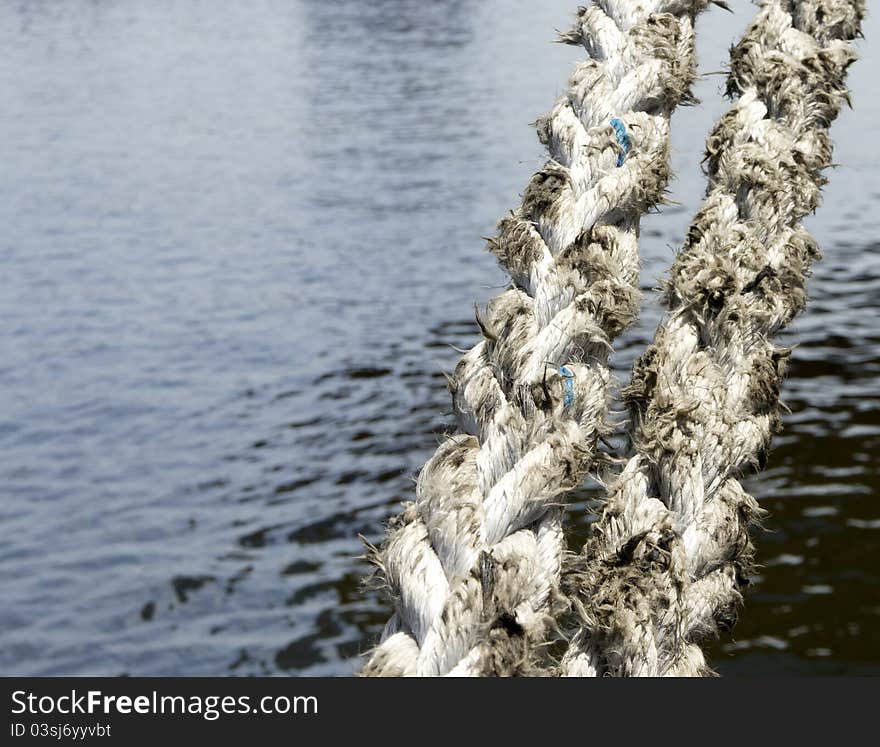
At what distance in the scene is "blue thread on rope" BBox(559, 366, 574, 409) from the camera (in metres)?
2.26

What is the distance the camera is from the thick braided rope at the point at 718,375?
232 centimetres

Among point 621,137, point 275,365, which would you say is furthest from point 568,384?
point 275,365

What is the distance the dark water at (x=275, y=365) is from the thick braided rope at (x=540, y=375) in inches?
11.1

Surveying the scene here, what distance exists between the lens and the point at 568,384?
2268mm

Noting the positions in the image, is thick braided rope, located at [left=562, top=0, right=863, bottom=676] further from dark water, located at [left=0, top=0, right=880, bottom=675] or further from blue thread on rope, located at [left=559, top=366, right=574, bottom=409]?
dark water, located at [left=0, top=0, right=880, bottom=675]

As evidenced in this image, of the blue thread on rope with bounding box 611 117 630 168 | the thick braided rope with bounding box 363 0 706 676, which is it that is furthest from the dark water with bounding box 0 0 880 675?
the blue thread on rope with bounding box 611 117 630 168

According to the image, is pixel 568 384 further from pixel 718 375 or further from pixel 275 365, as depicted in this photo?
pixel 275 365

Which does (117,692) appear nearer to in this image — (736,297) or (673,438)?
(673,438)

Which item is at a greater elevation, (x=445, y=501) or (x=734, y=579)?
(x=445, y=501)

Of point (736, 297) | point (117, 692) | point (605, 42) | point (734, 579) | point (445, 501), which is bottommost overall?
point (117, 692)

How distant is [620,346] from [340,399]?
4074 millimetres

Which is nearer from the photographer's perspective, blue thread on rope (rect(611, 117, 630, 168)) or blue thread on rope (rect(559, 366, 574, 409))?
blue thread on rope (rect(559, 366, 574, 409))

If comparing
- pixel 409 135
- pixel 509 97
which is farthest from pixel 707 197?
pixel 509 97

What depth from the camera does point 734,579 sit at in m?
2.47
